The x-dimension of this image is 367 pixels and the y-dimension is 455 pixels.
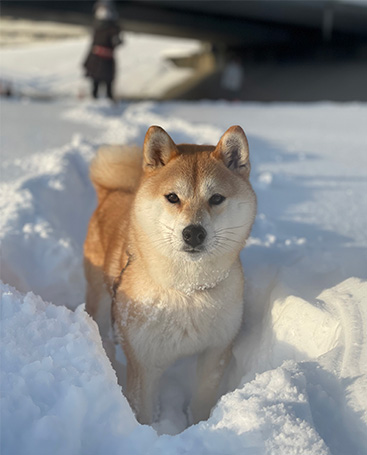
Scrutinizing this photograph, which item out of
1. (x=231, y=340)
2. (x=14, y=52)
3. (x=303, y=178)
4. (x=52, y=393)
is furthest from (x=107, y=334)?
(x=14, y=52)

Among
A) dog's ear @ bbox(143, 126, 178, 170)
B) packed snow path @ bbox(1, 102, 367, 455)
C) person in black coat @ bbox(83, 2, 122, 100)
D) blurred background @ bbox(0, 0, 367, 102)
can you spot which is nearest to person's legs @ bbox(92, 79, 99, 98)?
person in black coat @ bbox(83, 2, 122, 100)

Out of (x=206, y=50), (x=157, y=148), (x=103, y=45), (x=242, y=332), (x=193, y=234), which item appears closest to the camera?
(x=193, y=234)

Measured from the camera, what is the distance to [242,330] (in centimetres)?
276

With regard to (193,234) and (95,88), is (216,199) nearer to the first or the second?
(193,234)

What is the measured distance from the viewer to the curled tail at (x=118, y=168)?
10.2ft

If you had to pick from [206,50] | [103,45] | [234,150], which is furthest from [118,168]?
[206,50]

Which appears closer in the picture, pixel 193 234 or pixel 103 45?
pixel 193 234

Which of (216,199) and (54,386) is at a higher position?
(216,199)

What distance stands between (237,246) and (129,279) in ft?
1.66

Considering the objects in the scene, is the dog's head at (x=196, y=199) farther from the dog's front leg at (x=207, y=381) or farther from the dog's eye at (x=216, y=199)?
the dog's front leg at (x=207, y=381)

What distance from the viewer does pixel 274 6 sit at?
590 inches

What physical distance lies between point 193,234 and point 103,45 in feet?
25.6

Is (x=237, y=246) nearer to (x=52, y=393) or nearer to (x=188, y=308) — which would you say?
(x=188, y=308)

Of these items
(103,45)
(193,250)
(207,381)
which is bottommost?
(207,381)
